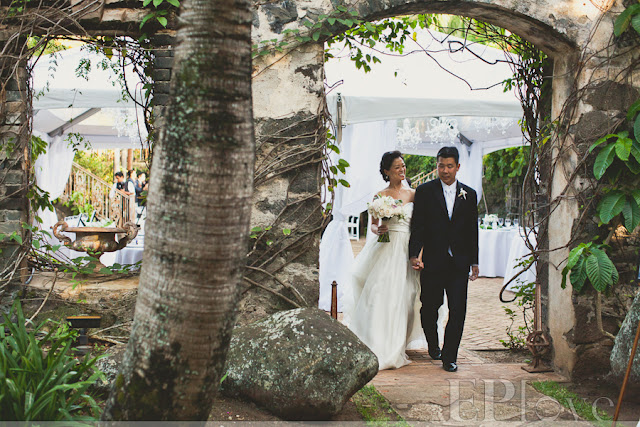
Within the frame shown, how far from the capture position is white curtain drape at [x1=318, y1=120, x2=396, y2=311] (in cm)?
719

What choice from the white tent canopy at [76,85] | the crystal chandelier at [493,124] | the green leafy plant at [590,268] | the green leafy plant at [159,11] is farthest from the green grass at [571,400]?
the crystal chandelier at [493,124]

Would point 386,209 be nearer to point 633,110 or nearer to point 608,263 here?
point 608,263

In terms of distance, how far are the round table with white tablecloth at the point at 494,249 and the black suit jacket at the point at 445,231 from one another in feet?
16.8

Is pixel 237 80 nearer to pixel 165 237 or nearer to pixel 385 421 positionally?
pixel 165 237

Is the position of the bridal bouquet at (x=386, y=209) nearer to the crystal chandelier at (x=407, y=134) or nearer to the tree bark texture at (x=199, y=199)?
the tree bark texture at (x=199, y=199)

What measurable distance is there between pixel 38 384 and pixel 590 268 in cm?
359

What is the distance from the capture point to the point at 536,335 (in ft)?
15.8

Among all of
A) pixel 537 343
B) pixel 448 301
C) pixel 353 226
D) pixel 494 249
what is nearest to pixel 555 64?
pixel 448 301

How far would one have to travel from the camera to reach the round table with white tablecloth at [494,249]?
9.96m

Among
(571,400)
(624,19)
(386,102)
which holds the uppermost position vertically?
(624,19)

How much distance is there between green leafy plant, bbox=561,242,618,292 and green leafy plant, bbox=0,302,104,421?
10.8ft

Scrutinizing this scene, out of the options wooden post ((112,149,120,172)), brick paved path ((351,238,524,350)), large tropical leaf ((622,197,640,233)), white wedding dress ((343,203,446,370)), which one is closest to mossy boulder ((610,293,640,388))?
large tropical leaf ((622,197,640,233))

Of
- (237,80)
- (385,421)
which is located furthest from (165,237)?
(385,421)

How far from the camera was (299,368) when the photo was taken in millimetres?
3330
